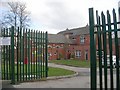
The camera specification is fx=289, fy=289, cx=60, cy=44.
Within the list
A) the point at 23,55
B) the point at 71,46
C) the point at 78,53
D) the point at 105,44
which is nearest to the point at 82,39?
the point at 71,46

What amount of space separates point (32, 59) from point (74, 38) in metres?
63.8

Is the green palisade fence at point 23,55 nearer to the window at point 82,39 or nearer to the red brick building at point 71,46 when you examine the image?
the red brick building at point 71,46

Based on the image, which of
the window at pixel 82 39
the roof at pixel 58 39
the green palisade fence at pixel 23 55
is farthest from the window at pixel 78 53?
the green palisade fence at pixel 23 55

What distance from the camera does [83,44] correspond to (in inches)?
2820

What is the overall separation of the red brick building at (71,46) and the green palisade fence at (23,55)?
5079cm

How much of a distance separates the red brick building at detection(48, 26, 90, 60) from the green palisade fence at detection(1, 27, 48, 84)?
2000 inches

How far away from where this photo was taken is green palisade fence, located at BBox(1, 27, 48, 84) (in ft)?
46.4

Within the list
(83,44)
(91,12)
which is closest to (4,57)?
(91,12)

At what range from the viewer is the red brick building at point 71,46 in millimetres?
68662

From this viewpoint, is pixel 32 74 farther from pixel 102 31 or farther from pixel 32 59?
pixel 102 31

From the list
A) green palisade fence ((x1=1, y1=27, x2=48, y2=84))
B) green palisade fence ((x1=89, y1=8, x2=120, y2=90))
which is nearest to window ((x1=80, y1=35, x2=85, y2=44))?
green palisade fence ((x1=1, y1=27, x2=48, y2=84))

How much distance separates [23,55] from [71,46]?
2350 inches

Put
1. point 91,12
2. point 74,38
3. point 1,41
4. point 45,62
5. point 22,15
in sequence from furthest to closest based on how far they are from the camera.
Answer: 1. point 74,38
2. point 22,15
3. point 45,62
4. point 1,41
5. point 91,12

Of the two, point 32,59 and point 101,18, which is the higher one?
point 101,18
